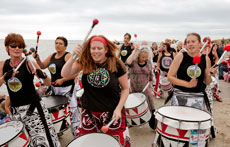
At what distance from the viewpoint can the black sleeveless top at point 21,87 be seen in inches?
87.6

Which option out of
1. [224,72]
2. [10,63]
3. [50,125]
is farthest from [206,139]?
[224,72]

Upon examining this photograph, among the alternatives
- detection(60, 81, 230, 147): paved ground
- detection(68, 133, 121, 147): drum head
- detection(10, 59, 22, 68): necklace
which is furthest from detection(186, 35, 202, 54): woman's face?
detection(10, 59, 22, 68): necklace

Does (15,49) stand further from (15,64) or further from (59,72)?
(59,72)

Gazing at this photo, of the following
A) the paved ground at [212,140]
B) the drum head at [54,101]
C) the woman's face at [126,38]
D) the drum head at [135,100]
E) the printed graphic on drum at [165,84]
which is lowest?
the paved ground at [212,140]

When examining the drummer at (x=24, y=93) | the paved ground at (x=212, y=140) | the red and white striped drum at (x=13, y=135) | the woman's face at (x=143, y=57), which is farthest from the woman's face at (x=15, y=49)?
the woman's face at (x=143, y=57)

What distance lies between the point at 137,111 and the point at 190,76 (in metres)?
1.20

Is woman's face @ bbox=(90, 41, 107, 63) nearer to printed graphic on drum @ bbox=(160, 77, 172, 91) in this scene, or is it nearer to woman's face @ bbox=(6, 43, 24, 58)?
woman's face @ bbox=(6, 43, 24, 58)

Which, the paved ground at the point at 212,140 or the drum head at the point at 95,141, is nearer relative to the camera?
the drum head at the point at 95,141

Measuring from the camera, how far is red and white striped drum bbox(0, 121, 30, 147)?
1718mm

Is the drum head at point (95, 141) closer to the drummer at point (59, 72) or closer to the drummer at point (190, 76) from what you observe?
the drummer at point (190, 76)

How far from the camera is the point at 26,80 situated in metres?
2.27

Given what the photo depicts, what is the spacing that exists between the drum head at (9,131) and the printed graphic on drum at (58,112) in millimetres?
642

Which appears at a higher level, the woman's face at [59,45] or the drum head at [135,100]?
the woman's face at [59,45]

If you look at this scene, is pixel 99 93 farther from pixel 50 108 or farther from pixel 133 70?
pixel 133 70
